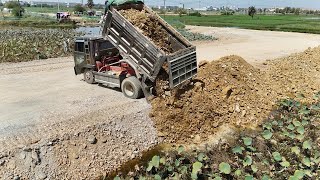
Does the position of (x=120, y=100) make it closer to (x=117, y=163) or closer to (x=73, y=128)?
(x=73, y=128)

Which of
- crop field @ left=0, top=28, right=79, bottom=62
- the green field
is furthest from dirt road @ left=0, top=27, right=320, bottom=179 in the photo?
the green field

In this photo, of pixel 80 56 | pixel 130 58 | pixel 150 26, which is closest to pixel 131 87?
pixel 130 58

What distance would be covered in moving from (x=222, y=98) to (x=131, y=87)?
3456 mm

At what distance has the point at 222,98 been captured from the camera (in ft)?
42.2

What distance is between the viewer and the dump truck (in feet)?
39.4

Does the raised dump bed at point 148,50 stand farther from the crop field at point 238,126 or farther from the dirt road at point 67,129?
the dirt road at point 67,129

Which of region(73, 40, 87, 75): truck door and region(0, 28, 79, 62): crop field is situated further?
region(0, 28, 79, 62): crop field

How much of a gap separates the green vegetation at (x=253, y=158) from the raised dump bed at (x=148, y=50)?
3.10 meters

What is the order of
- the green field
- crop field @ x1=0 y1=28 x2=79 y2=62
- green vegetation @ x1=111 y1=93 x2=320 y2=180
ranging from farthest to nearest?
the green field → crop field @ x1=0 y1=28 x2=79 y2=62 → green vegetation @ x1=111 y1=93 x2=320 y2=180

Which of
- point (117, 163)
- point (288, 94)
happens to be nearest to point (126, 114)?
point (117, 163)

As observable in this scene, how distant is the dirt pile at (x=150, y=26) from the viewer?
12781 millimetres

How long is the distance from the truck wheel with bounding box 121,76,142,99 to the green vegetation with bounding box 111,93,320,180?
136 inches

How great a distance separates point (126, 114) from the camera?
11.7 m

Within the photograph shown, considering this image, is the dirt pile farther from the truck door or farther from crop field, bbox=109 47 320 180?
the truck door
